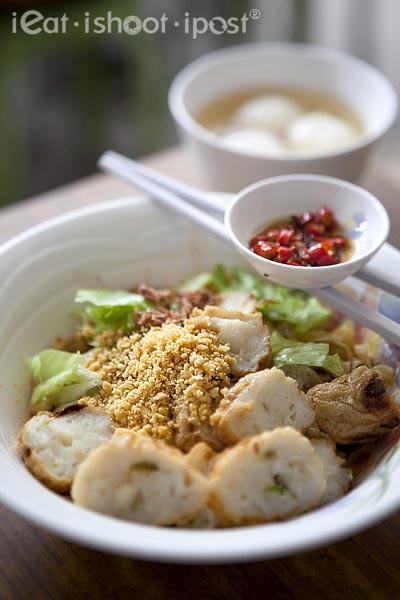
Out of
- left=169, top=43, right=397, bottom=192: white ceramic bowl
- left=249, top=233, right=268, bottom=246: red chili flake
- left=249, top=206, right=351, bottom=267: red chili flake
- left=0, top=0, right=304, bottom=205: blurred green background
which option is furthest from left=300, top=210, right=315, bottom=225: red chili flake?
left=0, top=0, right=304, bottom=205: blurred green background

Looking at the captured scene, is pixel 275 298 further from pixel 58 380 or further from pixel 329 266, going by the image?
pixel 58 380

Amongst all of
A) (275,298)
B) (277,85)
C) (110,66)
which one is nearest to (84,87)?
(110,66)

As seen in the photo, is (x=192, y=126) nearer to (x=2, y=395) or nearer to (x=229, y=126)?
(x=229, y=126)

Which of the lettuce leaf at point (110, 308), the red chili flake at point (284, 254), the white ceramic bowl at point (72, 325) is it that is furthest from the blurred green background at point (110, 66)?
the red chili flake at point (284, 254)

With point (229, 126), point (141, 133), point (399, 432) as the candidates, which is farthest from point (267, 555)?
point (141, 133)

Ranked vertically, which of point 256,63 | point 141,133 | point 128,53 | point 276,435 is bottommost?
point 141,133
